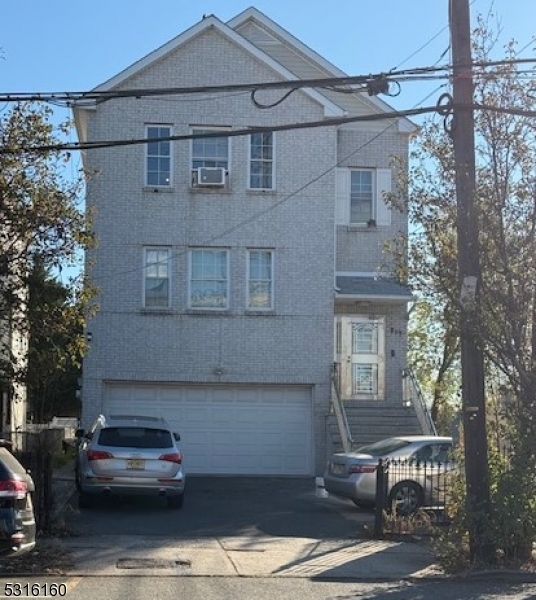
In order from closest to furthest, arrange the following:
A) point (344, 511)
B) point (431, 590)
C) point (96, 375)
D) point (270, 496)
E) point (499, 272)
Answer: point (431, 590) → point (499, 272) → point (344, 511) → point (270, 496) → point (96, 375)

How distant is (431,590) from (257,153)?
50.4 feet

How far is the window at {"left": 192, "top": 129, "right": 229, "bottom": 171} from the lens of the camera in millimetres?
23609

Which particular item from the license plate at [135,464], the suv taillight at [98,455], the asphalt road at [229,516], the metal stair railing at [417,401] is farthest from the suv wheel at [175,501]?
the metal stair railing at [417,401]

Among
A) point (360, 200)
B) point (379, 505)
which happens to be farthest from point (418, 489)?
point (360, 200)

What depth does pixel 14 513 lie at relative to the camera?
28.3ft

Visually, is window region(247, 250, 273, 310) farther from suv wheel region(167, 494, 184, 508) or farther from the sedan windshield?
suv wheel region(167, 494, 184, 508)

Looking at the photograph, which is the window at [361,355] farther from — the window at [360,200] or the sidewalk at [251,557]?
the sidewalk at [251,557]

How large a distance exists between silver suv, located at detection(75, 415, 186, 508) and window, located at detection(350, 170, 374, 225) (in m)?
10.3

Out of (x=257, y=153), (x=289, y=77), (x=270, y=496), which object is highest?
(x=289, y=77)

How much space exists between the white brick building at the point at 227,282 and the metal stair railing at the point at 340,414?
0.88 feet

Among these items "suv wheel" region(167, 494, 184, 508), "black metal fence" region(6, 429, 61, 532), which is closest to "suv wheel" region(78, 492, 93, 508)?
"suv wheel" region(167, 494, 184, 508)

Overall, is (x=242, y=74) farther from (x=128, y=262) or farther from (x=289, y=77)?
(x=128, y=262)

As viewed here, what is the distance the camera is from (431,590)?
10.2m

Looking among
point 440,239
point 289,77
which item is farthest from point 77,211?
point 289,77
